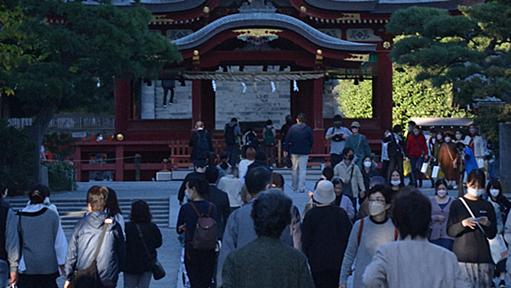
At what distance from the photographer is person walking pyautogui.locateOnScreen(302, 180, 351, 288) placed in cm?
866

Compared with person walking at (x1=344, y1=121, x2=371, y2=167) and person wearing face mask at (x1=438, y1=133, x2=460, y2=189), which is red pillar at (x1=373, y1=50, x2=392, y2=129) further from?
person walking at (x1=344, y1=121, x2=371, y2=167)

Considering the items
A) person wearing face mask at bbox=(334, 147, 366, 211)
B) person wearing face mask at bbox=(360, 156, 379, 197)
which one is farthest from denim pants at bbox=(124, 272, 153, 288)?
person wearing face mask at bbox=(360, 156, 379, 197)

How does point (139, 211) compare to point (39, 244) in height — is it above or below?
above

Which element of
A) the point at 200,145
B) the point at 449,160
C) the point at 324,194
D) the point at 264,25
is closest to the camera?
the point at 324,194

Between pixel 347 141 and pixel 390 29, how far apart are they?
243 inches

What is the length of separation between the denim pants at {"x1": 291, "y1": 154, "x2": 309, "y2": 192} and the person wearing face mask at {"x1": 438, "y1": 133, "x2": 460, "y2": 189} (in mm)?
3121

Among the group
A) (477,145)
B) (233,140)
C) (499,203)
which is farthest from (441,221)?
(233,140)

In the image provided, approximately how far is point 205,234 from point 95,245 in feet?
4.23

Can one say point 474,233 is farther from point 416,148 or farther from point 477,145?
→ point 477,145

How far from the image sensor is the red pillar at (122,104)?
30.4 m

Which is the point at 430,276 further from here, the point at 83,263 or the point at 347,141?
the point at 347,141

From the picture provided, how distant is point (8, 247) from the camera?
900 cm

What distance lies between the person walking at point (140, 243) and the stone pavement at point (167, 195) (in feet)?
10.8

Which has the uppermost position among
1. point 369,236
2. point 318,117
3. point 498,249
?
point 318,117
